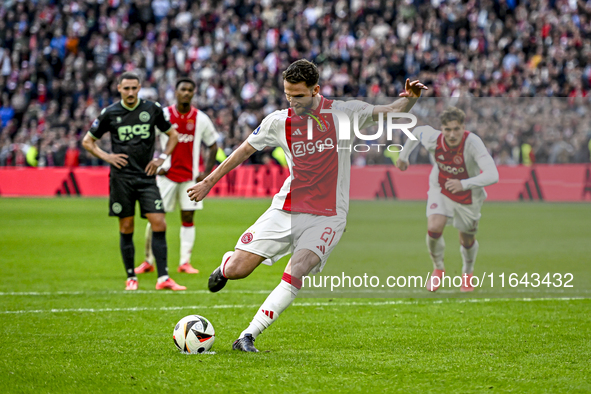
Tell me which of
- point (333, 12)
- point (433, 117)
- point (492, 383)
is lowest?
point (492, 383)

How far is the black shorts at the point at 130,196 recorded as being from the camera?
8.39m

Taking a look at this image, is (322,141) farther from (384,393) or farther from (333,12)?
(333,12)

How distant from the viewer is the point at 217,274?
5582 mm

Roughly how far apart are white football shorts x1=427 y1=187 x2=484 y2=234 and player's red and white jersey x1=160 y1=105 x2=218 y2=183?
3.19 meters

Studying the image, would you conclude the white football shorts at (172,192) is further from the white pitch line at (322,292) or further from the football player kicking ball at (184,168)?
the white pitch line at (322,292)

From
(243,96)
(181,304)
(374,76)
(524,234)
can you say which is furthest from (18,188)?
(181,304)

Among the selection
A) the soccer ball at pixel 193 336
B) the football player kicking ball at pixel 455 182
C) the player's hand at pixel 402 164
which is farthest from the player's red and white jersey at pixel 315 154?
the football player kicking ball at pixel 455 182

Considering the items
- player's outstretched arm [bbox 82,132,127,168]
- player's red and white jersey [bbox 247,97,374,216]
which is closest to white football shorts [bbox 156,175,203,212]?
player's outstretched arm [bbox 82,132,127,168]

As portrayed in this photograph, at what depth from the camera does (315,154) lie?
5.56 meters

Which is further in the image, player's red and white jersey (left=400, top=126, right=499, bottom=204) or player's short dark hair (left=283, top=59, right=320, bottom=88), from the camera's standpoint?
player's red and white jersey (left=400, top=126, right=499, bottom=204)

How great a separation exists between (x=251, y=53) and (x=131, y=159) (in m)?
22.0

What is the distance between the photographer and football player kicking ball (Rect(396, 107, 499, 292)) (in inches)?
314

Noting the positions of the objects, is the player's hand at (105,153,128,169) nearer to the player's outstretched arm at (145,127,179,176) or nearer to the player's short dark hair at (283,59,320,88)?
the player's outstretched arm at (145,127,179,176)

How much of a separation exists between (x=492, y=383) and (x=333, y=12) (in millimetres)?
27161
